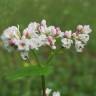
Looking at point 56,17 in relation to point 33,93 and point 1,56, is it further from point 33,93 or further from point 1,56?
point 33,93

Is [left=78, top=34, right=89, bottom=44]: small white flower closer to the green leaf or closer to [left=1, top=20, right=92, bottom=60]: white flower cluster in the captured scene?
[left=1, top=20, right=92, bottom=60]: white flower cluster

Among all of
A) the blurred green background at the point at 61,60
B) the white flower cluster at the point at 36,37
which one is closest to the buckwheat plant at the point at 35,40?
the white flower cluster at the point at 36,37

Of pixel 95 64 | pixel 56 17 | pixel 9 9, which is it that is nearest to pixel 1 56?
pixel 95 64

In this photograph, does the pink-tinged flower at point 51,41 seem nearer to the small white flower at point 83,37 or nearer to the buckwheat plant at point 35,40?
the buckwheat plant at point 35,40

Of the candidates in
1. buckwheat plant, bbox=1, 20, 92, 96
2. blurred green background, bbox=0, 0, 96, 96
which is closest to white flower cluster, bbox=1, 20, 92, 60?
buckwheat plant, bbox=1, 20, 92, 96

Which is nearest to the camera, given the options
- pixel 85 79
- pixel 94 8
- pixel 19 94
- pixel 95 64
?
pixel 19 94

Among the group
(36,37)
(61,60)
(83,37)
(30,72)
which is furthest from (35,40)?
(61,60)
